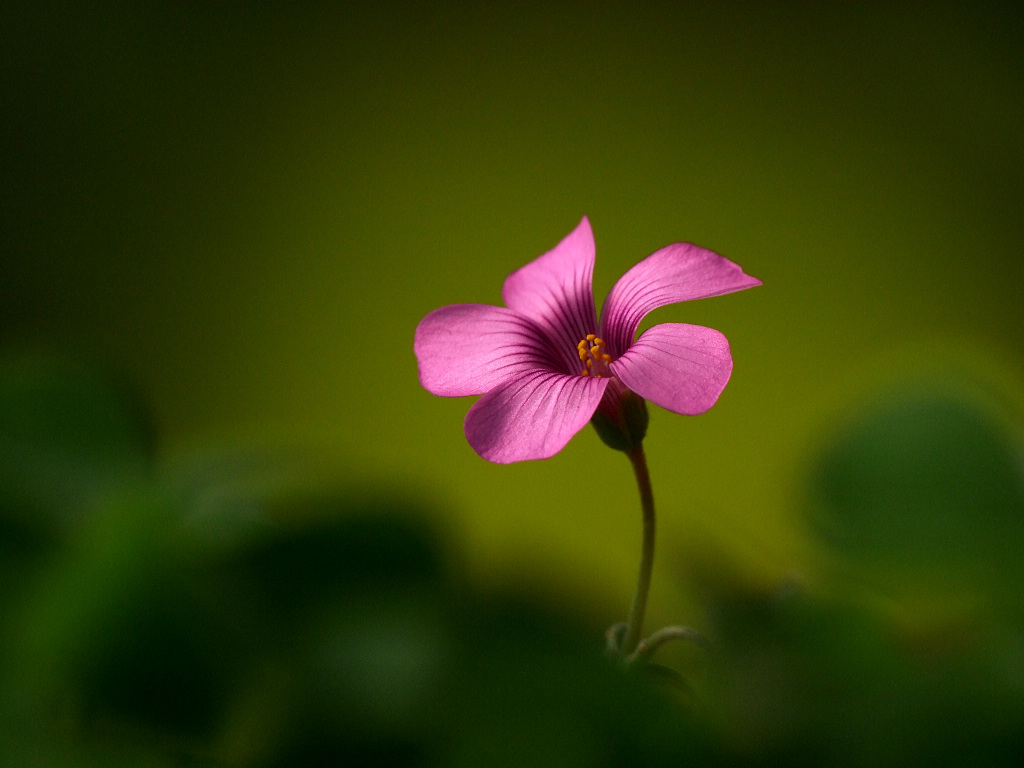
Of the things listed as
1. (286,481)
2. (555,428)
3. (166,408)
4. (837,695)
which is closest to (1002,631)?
(837,695)

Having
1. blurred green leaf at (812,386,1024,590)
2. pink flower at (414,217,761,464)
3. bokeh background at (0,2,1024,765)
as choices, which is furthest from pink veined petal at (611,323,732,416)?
bokeh background at (0,2,1024,765)

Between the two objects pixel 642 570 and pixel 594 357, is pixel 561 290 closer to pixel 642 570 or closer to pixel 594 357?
pixel 594 357

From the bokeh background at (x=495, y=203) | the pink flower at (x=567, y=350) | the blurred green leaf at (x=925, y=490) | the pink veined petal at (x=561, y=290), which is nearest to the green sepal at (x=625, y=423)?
the pink flower at (x=567, y=350)

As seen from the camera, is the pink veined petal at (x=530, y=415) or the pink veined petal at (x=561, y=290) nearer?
the pink veined petal at (x=530, y=415)

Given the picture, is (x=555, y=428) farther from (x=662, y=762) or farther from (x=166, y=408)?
(x=166, y=408)

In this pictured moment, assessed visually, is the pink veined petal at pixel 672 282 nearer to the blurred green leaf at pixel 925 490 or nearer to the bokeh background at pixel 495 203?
the blurred green leaf at pixel 925 490

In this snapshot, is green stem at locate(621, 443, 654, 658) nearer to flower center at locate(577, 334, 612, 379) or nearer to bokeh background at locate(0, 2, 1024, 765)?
flower center at locate(577, 334, 612, 379)

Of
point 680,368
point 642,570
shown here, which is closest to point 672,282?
point 680,368
